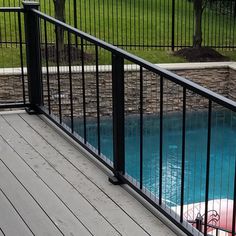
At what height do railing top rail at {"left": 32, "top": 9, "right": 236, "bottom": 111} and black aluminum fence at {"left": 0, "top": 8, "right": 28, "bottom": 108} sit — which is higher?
railing top rail at {"left": 32, "top": 9, "right": 236, "bottom": 111}

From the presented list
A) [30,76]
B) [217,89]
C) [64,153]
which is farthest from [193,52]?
[64,153]

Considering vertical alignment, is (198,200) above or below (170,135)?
below

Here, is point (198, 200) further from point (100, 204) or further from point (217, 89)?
point (217, 89)

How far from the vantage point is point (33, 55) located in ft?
17.7

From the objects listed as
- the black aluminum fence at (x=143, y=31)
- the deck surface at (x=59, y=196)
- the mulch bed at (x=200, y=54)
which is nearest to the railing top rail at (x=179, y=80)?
the deck surface at (x=59, y=196)

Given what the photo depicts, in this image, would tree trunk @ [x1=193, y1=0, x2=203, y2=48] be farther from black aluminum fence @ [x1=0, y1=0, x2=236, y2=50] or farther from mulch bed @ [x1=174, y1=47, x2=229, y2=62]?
black aluminum fence @ [x1=0, y1=0, x2=236, y2=50]

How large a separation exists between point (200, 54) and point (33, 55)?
8026 mm

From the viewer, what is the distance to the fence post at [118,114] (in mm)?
3715

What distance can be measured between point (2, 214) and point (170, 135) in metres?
3.69

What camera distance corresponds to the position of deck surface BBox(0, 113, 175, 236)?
330 cm

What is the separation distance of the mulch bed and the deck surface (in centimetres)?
827

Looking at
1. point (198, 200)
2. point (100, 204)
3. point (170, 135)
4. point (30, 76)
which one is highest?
point (30, 76)

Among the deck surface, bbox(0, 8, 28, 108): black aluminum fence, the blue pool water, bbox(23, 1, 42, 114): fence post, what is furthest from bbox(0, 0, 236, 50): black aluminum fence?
the deck surface

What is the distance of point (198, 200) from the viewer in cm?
668
